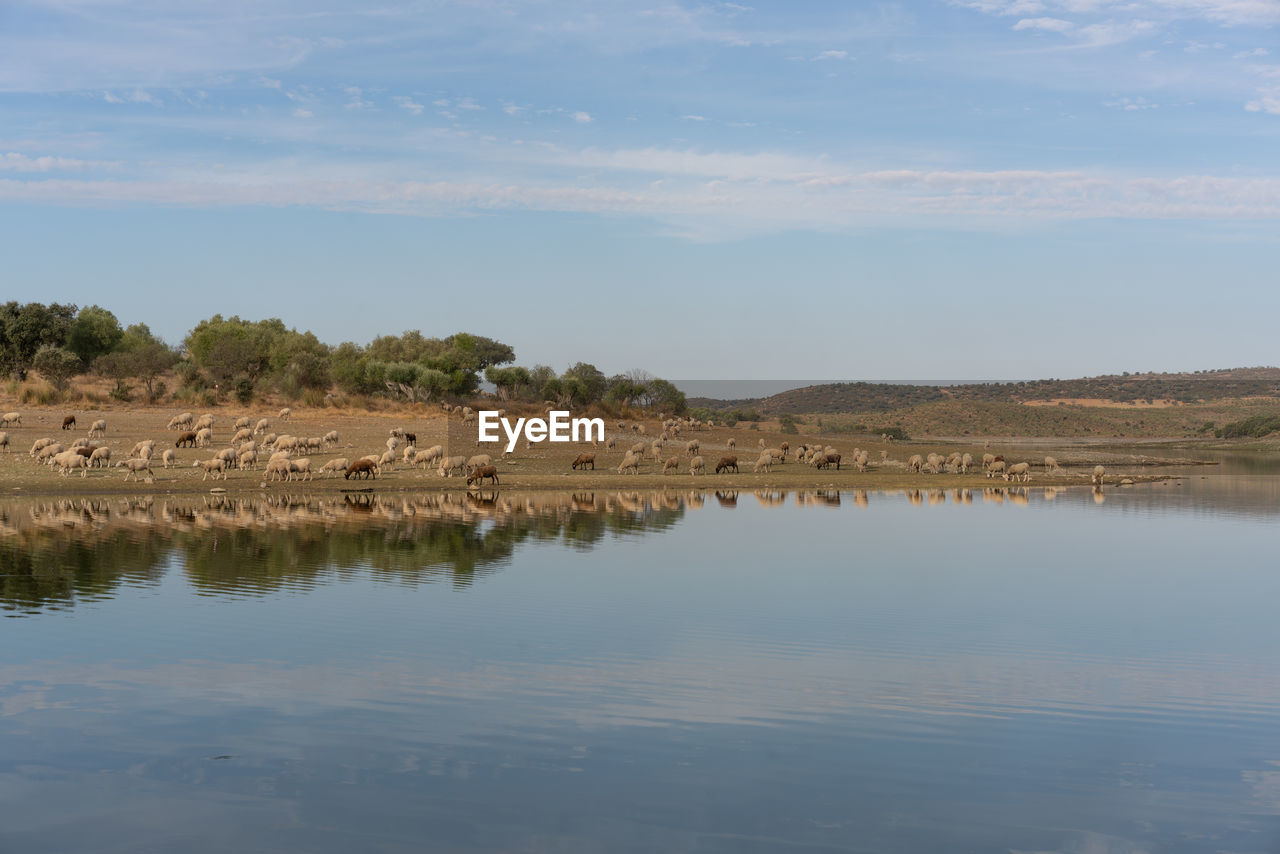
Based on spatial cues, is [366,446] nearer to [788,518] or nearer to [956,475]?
[788,518]

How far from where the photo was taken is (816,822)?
28.5 feet

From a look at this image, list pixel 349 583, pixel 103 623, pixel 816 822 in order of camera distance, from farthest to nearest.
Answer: pixel 349 583 → pixel 103 623 → pixel 816 822

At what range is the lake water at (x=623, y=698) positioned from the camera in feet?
28.5

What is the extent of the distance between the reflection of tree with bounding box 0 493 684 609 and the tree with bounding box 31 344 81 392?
1305 inches

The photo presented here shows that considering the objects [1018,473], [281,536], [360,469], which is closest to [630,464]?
[360,469]

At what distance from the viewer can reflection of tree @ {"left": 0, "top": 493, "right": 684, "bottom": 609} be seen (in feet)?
66.0

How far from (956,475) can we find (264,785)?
4757cm

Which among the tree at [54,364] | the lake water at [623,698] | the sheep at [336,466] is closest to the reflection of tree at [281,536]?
the lake water at [623,698]

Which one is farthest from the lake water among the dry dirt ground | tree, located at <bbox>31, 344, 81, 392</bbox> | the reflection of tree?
tree, located at <bbox>31, 344, 81, 392</bbox>

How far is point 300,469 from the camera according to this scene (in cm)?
3866

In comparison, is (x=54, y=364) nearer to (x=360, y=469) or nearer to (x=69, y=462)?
(x=69, y=462)

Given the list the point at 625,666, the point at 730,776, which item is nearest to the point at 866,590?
the point at 625,666

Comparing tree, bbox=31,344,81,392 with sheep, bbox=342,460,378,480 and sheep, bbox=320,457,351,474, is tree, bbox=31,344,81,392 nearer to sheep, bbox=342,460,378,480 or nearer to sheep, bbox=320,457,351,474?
sheep, bbox=320,457,351,474

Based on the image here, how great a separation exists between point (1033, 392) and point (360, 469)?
130 metres
